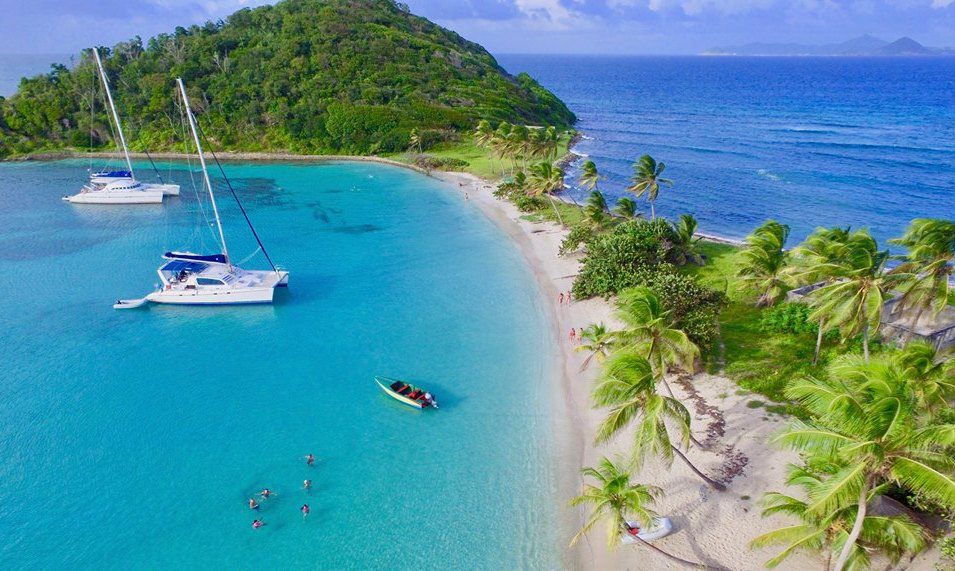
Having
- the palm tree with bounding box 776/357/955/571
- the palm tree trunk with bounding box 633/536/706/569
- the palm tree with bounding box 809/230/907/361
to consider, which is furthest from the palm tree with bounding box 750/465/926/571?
the palm tree with bounding box 809/230/907/361

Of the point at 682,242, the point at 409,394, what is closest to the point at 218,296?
the point at 409,394

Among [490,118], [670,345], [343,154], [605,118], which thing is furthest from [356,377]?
[605,118]

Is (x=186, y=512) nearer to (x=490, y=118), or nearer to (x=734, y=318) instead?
(x=734, y=318)

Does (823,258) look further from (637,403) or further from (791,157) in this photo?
(791,157)

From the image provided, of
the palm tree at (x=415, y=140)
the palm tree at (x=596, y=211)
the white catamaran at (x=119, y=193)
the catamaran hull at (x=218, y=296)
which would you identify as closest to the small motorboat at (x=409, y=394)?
the catamaran hull at (x=218, y=296)

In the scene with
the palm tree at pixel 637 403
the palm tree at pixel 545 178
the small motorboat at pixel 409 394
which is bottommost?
the small motorboat at pixel 409 394

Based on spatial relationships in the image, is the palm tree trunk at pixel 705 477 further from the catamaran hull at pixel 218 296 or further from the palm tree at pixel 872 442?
the catamaran hull at pixel 218 296
